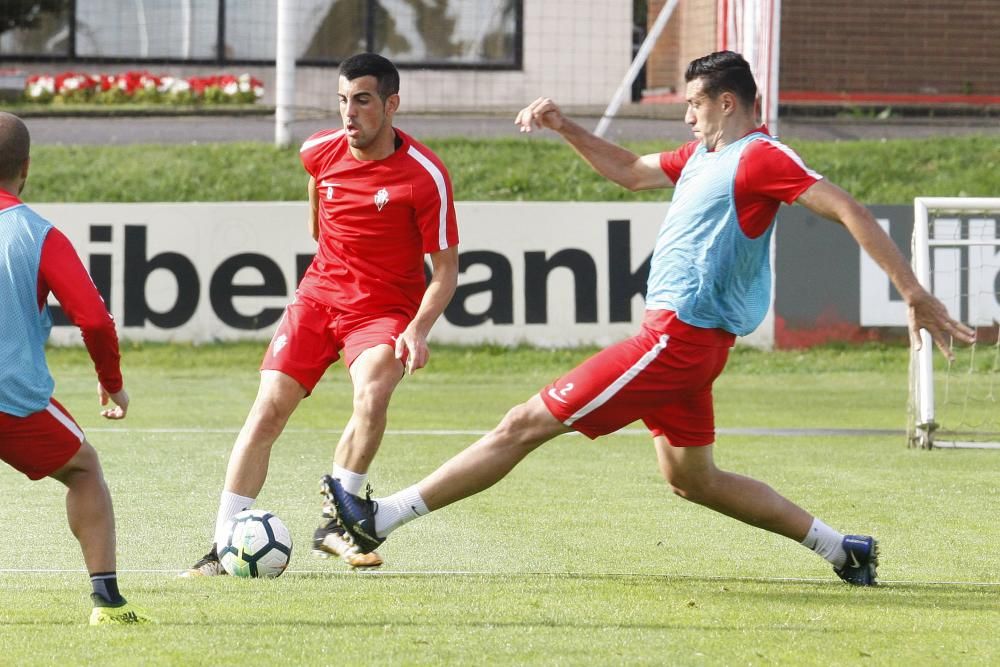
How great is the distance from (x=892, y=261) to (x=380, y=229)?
2397mm

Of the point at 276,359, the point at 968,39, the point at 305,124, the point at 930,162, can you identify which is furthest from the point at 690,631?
the point at 968,39

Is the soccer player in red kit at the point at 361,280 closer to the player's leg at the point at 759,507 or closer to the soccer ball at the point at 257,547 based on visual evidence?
the soccer ball at the point at 257,547

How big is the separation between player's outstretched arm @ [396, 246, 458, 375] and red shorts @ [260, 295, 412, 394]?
120 mm

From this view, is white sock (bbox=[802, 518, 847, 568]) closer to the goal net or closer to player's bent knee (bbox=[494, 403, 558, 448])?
player's bent knee (bbox=[494, 403, 558, 448])

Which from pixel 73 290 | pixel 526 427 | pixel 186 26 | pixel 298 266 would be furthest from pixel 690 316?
pixel 186 26

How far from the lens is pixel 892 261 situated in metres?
5.62

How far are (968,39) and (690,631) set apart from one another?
73.7 ft

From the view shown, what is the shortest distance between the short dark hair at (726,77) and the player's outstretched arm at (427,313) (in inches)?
55.8

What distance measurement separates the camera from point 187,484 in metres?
9.32

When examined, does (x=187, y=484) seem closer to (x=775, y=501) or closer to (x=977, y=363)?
(x=775, y=501)

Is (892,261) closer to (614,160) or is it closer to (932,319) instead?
(932,319)

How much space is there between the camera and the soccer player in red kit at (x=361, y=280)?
22.2 ft

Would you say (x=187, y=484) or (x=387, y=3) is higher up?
(x=387, y=3)

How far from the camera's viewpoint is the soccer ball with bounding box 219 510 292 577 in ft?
21.1
